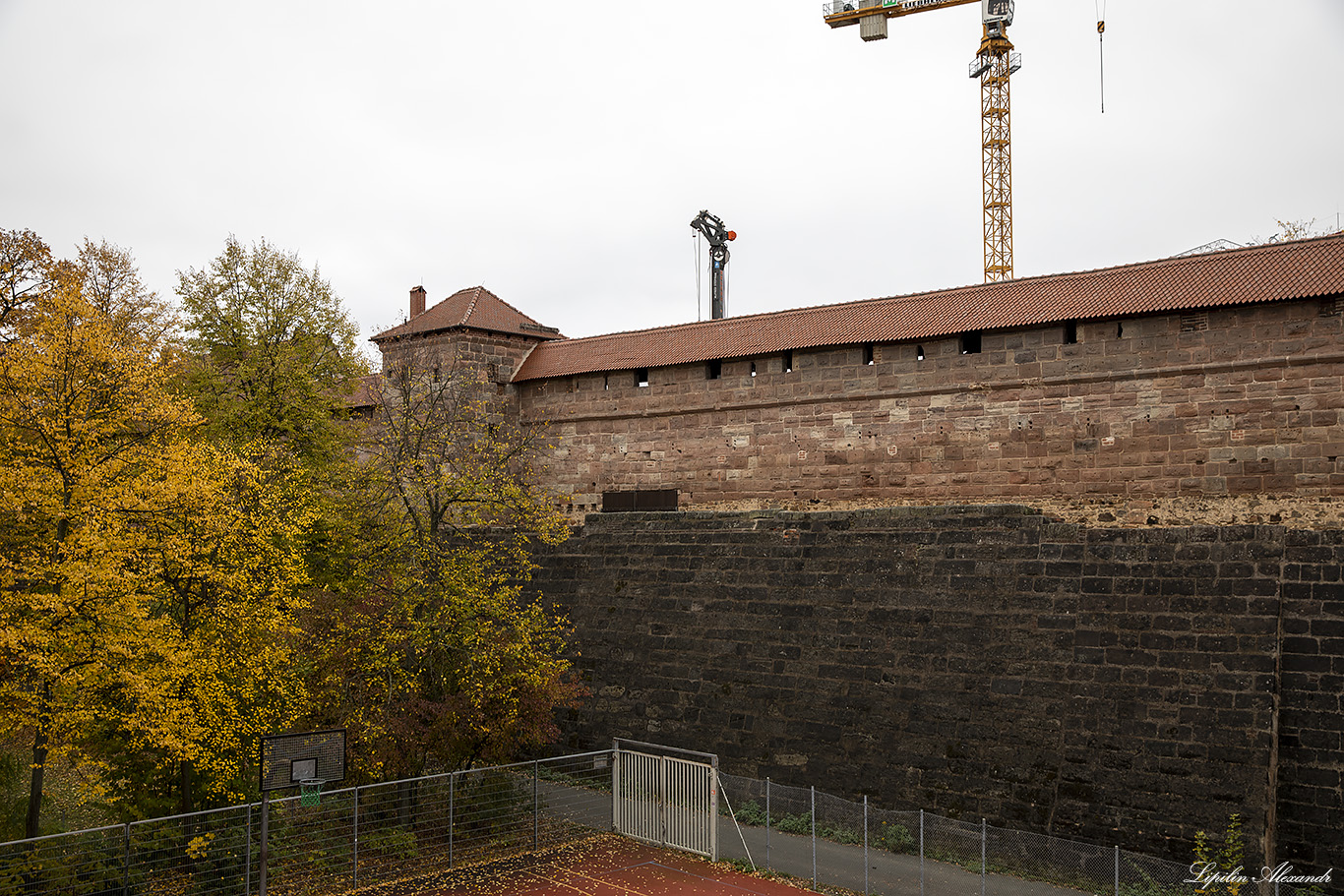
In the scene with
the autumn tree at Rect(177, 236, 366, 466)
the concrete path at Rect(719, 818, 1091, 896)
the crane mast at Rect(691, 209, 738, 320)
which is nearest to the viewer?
the concrete path at Rect(719, 818, 1091, 896)

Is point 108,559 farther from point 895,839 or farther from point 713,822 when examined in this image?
point 895,839

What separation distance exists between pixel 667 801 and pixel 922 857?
3.87 metres

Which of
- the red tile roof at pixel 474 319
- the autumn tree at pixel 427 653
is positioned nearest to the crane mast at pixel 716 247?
the red tile roof at pixel 474 319

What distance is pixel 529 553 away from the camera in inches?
872

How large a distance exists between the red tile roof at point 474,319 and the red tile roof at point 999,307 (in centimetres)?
146

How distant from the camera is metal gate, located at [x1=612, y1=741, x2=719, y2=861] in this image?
46.5 ft

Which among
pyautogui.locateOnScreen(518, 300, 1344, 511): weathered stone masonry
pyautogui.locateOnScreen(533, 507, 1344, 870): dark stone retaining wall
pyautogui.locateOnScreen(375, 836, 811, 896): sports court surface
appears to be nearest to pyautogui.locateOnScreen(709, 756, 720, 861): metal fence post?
pyautogui.locateOnScreen(375, 836, 811, 896): sports court surface

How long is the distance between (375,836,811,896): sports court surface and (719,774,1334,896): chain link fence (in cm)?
64

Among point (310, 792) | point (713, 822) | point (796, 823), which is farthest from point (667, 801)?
point (310, 792)

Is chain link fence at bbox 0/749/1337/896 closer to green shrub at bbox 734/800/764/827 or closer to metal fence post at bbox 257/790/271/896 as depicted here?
green shrub at bbox 734/800/764/827

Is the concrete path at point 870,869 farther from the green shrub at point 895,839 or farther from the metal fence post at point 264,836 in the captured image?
the metal fence post at point 264,836

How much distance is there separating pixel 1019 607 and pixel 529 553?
34.4ft

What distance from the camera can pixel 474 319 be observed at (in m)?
25.4

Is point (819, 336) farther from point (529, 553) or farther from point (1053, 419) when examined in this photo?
point (529, 553)
